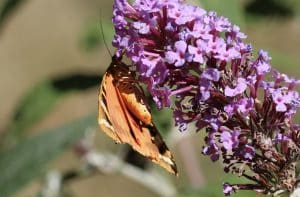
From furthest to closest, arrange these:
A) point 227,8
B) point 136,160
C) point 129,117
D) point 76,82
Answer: point 76,82 → point 136,160 → point 227,8 → point 129,117

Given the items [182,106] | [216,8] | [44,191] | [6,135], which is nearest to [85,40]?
[6,135]

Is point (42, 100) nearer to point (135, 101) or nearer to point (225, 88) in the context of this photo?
point (135, 101)

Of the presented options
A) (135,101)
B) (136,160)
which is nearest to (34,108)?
(136,160)

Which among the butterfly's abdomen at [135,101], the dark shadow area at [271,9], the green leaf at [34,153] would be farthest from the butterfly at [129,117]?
the dark shadow area at [271,9]

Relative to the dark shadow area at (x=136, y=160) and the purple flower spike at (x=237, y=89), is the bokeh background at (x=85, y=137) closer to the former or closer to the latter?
the dark shadow area at (x=136, y=160)

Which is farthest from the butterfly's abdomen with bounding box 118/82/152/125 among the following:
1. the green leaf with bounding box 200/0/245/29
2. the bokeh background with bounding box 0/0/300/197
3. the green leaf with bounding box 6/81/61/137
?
the green leaf with bounding box 6/81/61/137

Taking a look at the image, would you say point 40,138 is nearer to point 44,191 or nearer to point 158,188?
point 44,191

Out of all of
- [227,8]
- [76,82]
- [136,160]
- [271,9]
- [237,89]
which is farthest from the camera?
[271,9]
